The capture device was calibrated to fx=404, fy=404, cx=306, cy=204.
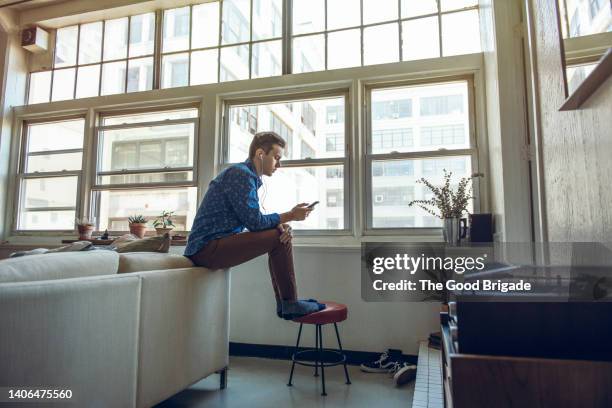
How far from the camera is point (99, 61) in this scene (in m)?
4.05

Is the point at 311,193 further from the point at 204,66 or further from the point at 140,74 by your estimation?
the point at 140,74

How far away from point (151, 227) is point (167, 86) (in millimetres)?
1320

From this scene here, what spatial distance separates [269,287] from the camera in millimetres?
3035

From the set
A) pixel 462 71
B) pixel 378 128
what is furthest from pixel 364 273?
pixel 462 71

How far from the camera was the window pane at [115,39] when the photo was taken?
4.00 meters

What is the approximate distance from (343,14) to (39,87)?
3.27 m

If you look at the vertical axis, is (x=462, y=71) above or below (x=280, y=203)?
above

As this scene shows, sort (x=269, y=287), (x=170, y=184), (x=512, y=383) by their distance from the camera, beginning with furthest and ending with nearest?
(x=170, y=184)
(x=269, y=287)
(x=512, y=383)

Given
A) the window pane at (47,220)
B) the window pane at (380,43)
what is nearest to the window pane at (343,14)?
the window pane at (380,43)

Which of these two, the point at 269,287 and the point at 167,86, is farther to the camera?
the point at 167,86

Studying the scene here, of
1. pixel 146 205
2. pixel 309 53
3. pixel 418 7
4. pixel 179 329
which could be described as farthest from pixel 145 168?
pixel 418 7

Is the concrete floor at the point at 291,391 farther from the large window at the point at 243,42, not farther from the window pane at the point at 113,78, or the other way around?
the window pane at the point at 113,78

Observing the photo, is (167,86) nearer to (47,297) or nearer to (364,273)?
(364,273)

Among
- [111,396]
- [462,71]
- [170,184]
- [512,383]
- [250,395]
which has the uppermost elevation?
[462,71]
